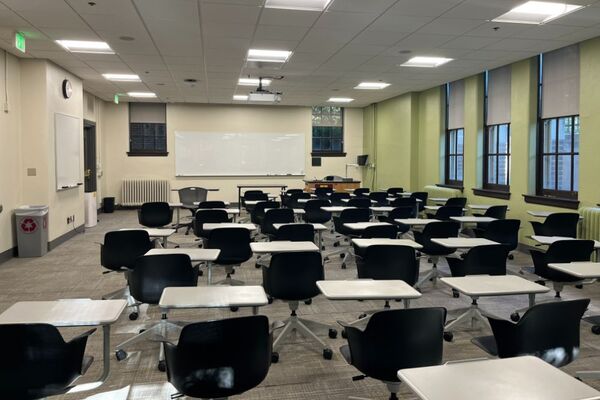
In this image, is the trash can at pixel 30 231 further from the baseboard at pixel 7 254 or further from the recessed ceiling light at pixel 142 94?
the recessed ceiling light at pixel 142 94

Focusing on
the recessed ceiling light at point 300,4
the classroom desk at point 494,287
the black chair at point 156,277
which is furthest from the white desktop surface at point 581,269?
the recessed ceiling light at point 300,4

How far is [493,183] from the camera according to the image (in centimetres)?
1018

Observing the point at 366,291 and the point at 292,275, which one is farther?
the point at 292,275

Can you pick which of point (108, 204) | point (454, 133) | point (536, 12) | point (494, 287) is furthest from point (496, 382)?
point (108, 204)

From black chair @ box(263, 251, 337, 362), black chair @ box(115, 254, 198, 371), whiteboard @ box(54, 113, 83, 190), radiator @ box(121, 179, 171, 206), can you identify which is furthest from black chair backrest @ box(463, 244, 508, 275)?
radiator @ box(121, 179, 171, 206)

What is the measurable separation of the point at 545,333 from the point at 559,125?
6.67m

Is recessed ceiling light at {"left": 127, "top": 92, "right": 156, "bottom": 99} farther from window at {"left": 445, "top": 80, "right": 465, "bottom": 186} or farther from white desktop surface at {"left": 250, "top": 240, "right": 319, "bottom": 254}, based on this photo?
white desktop surface at {"left": 250, "top": 240, "right": 319, "bottom": 254}

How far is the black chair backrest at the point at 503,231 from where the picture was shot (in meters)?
6.31

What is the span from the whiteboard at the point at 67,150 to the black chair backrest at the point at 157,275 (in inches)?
235

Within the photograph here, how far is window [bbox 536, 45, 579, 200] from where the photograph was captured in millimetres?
Result: 7871

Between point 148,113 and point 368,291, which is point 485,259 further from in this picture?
A: point 148,113

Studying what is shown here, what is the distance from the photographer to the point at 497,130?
10.0m

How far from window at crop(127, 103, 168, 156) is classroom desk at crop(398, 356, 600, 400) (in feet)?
46.1

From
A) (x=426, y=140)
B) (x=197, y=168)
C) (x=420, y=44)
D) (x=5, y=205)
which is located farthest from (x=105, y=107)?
(x=420, y=44)
